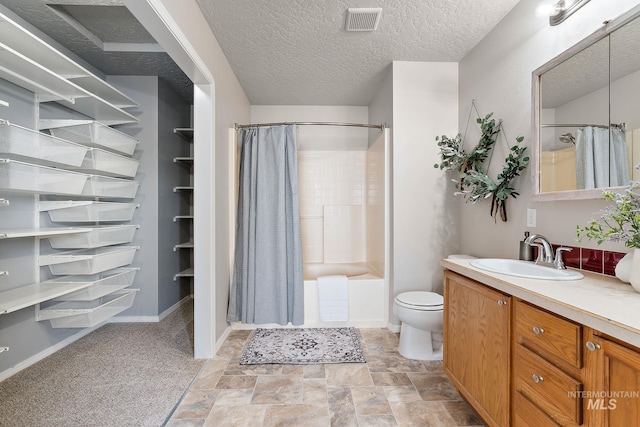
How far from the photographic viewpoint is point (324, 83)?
299 cm

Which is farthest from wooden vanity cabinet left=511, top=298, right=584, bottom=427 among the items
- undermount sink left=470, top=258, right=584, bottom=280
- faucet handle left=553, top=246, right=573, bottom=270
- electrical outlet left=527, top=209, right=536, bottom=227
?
electrical outlet left=527, top=209, right=536, bottom=227

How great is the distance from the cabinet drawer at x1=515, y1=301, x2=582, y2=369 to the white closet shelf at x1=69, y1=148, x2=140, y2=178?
9.13 feet

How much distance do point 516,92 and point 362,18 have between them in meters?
1.13

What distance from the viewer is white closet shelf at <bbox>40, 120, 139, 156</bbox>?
6.82 feet

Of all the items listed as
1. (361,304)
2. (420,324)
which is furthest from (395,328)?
(420,324)

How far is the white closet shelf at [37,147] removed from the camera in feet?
5.26

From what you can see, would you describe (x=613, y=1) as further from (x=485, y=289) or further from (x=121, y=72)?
(x=121, y=72)

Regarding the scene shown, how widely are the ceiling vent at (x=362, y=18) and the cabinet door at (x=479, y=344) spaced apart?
1755 mm

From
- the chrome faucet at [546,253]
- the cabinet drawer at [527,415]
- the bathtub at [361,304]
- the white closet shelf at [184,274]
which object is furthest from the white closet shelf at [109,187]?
the chrome faucet at [546,253]

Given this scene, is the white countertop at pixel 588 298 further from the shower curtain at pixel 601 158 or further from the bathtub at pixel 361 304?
the bathtub at pixel 361 304

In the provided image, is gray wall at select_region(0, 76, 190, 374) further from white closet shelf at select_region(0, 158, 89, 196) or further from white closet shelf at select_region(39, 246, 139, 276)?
white closet shelf at select_region(0, 158, 89, 196)

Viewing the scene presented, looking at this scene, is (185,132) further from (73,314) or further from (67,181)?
(73,314)

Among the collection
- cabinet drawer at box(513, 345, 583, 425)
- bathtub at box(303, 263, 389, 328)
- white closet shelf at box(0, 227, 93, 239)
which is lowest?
bathtub at box(303, 263, 389, 328)

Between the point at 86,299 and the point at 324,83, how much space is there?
9.19 feet
